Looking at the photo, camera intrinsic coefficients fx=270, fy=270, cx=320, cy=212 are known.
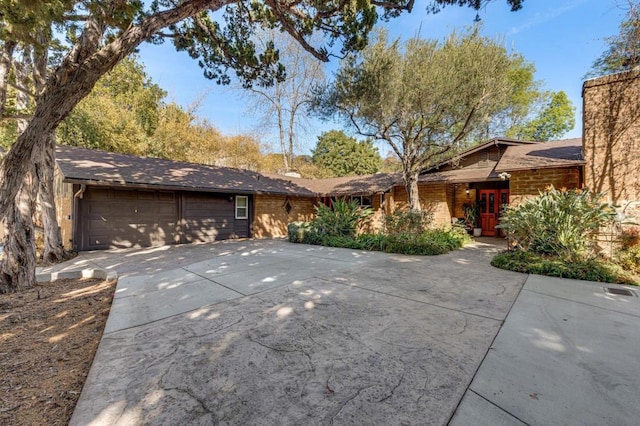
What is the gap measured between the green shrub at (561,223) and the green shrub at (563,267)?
0.99 feet

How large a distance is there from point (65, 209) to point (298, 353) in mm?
10684

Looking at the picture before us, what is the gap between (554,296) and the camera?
430 cm

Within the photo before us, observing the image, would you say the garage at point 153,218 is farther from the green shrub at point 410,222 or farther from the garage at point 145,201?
the green shrub at point 410,222

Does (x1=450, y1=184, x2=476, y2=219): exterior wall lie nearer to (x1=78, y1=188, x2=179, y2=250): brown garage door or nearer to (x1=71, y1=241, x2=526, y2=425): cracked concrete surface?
(x1=71, y1=241, x2=526, y2=425): cracked concrete surface

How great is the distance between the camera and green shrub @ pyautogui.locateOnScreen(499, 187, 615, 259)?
6.12 meters

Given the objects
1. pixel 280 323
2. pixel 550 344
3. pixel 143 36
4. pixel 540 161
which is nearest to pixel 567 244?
pixel 540 161

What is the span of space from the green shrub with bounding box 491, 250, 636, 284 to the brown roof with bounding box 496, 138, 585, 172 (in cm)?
338

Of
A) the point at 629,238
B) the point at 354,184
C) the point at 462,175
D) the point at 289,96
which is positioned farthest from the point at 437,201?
the point at 289,96

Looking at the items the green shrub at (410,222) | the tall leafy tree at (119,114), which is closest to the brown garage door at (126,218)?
the green shrub at (410,222)

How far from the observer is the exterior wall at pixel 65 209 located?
8789 millimetres

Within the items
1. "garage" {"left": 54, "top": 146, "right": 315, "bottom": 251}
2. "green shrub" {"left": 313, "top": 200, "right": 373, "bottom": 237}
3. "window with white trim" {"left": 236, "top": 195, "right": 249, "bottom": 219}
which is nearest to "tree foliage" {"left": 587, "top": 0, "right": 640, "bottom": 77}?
"green shrub" {"left": 313, "top": 200, "right": 373, "bottom": 237}

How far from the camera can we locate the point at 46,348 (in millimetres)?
2852

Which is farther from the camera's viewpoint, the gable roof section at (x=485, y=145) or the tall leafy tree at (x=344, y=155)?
the tall leafy tree at (x=344, y=155)

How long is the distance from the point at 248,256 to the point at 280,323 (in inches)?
199
